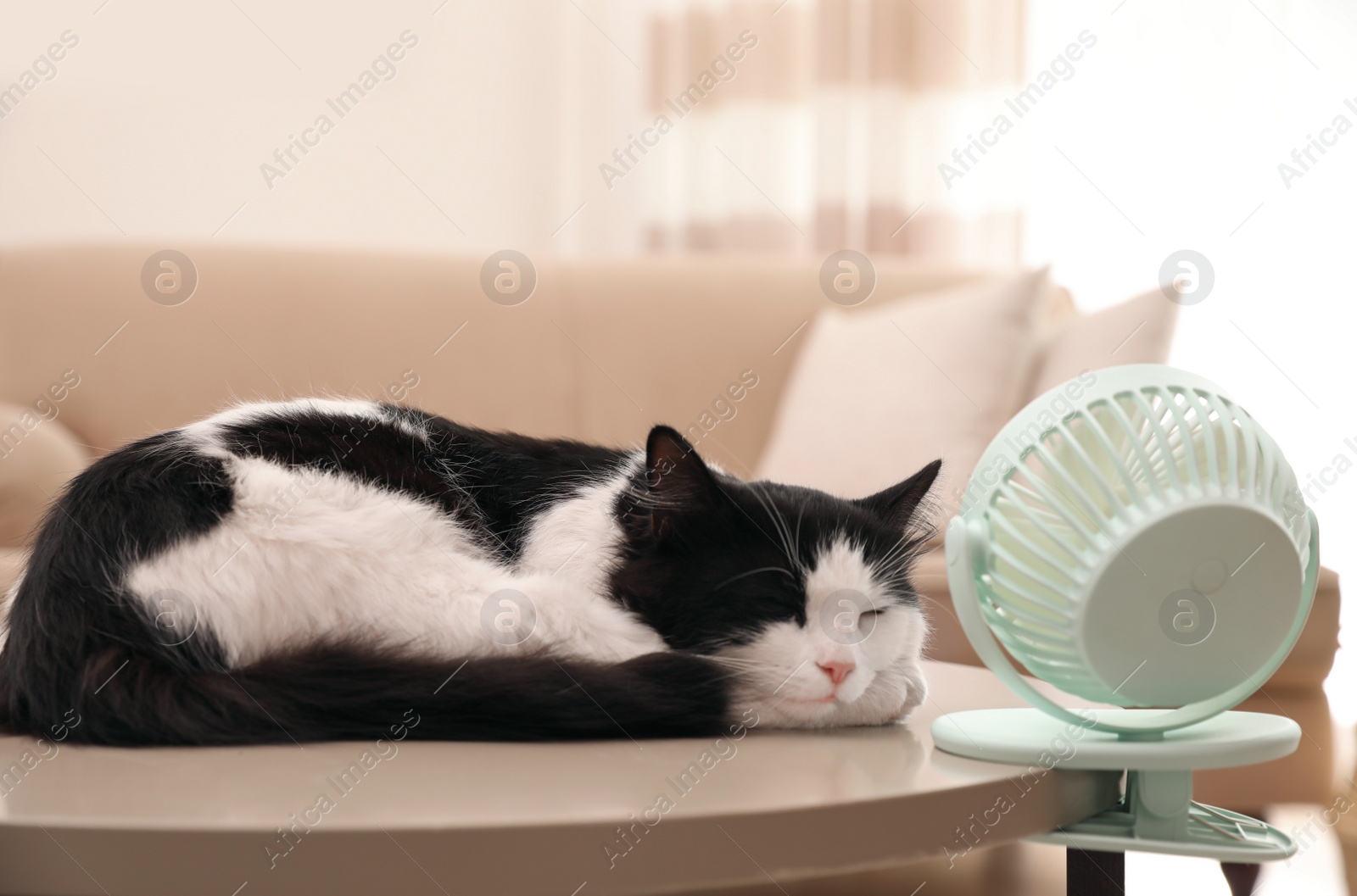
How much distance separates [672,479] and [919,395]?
4.02 ft

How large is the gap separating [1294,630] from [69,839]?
825 mm

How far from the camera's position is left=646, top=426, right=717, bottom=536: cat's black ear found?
34.8 inches

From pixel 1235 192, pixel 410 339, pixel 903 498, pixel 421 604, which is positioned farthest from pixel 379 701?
pixel 1235 192

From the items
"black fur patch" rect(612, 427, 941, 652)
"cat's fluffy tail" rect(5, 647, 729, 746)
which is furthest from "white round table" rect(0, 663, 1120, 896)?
Result: "black fur patch" rect(612, 427, 941, 652)

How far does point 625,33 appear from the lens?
3.11 meters

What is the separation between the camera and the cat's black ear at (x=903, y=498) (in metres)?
1.01

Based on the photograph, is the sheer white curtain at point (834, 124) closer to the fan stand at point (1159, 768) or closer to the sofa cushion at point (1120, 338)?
the sofa cushion at point (1120, 338)

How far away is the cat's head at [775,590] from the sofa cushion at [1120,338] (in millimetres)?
954

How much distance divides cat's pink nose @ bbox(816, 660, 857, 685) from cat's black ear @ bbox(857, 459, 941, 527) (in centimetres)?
21

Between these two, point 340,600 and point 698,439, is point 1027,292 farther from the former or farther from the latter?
point 340,600

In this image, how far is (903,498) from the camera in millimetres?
1021

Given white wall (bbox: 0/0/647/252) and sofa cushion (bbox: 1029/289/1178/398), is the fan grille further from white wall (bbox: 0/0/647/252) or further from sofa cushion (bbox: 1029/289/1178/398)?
white wall (bbox: 0/0/647/252)

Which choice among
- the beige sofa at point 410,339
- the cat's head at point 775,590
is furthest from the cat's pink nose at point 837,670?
the beige sofa at point 410,339

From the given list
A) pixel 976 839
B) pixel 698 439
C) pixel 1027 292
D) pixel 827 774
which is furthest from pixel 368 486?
pixel 1027 292
